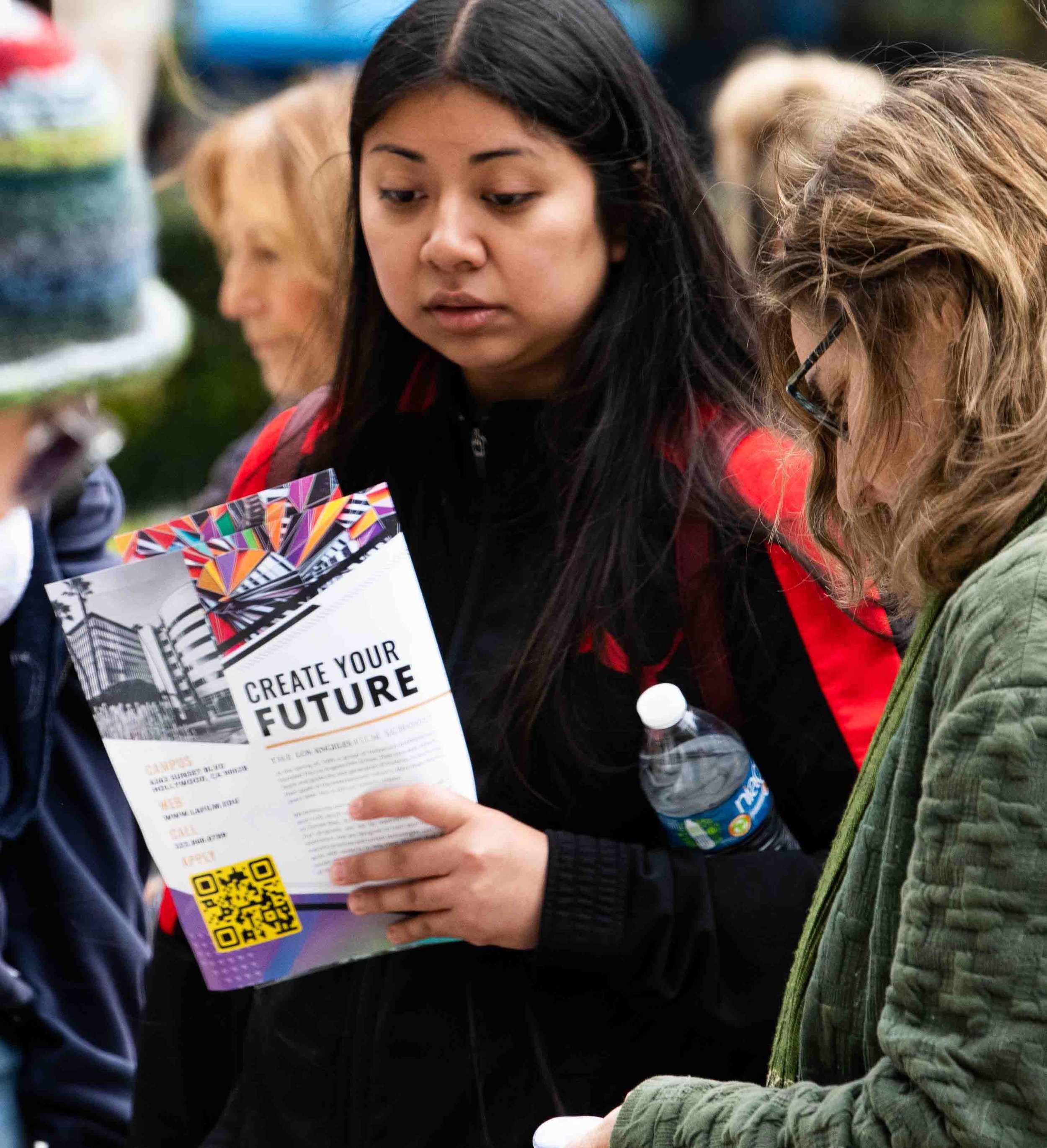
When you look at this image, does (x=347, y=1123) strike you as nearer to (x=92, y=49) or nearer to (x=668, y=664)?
(x=668, y=664)

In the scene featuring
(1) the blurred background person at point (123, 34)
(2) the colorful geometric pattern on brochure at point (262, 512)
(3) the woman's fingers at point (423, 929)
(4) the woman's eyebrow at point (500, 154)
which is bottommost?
(3) the woman's fingers at point (423, 929)

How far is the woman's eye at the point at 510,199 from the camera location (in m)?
1.98

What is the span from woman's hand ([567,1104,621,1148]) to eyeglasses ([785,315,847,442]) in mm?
655

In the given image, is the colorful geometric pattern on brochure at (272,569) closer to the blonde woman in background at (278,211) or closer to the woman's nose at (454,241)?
the woman's nose at (454,241)

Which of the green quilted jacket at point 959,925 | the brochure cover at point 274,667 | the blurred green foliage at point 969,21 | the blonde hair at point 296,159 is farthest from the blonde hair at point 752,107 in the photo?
the blurred green foliage at point 969,21

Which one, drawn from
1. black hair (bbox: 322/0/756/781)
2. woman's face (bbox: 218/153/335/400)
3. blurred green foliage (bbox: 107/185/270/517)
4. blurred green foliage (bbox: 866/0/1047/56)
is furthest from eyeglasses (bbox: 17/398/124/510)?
blurred green foliage (bbox: 866/0/1047/56)

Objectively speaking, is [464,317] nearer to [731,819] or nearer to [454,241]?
[454,241]

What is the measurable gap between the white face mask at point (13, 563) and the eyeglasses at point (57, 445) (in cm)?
97

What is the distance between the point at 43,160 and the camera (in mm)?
1011

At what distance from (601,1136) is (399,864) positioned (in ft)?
1.63

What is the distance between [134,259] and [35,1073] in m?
1.51

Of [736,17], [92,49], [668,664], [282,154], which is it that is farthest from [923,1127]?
[736,17]

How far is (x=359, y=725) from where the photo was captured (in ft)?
5.85

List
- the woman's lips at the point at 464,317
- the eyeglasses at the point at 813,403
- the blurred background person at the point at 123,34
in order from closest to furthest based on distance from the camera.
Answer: the eyeglasses at the point at 813,403 < the woman's lips at the point at 464,317 < the blurred background person at the point at 123,34
